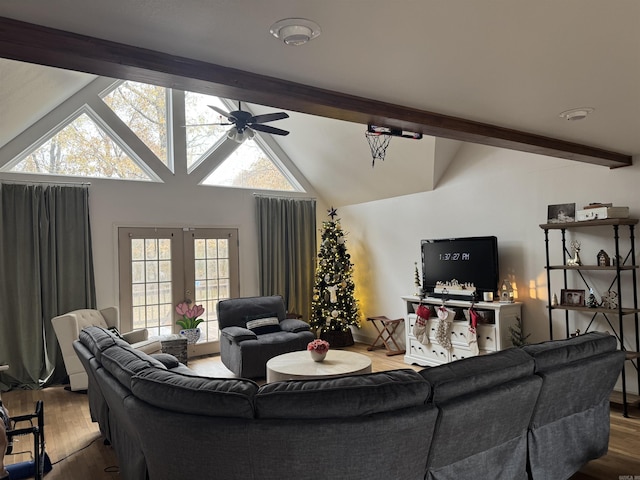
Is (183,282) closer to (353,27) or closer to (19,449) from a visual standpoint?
(19,449)

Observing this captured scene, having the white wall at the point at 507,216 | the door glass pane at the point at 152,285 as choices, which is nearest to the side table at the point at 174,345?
the door glass pane at the point at 152,285

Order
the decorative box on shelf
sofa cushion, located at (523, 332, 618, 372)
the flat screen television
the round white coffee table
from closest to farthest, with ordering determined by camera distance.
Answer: sofa cushion, located at (523, 332, 618, 372) → the round white coffee table → the decorative box on shelf → the flat screen television

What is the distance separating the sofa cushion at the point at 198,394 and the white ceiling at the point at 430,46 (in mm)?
1553

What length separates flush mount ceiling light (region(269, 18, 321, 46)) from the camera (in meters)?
1.79

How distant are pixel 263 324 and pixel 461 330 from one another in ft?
8.41

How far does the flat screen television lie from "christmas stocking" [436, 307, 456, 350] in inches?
11.4

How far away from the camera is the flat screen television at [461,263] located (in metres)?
5.39

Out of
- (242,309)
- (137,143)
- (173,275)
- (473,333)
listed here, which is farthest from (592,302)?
(137,143)

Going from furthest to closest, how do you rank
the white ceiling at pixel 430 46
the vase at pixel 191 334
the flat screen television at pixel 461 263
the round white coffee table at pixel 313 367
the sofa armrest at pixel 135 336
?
the vase at pixel 191 334, the sofa armrest at pixel 135 336, the flat screen television at pixel 461 263, the round white coffee table at pixel 313 367, the white ceiling at pixel 430 46

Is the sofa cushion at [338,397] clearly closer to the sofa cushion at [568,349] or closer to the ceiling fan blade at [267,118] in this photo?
the sofa cushion at [568,349]

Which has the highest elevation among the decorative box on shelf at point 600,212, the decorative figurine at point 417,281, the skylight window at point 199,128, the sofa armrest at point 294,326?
the skylight window at point 199,128

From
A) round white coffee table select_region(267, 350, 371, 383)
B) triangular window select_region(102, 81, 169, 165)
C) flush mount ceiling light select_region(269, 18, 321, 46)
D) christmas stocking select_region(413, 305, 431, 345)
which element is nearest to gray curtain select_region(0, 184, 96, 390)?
triangular window select_region(102, 81, 169, 165)

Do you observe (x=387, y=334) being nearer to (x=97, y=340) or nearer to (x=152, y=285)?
(x=152, y=285)

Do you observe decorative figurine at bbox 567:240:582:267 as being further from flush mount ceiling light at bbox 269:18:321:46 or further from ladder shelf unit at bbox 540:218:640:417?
flush mount ceiling light at bbox 269:18:321:46
